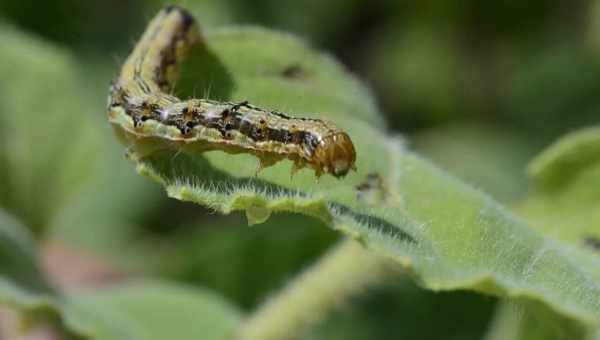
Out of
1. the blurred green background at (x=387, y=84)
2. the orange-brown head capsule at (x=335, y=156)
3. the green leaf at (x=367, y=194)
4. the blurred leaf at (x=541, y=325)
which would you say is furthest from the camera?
the blurred green background at (x=387, y=84)

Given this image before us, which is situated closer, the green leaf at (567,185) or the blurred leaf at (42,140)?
the green leaf at (567,185)

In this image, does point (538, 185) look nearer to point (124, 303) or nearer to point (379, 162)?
point (379, 162)

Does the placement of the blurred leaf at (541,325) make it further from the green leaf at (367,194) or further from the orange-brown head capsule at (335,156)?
the orange-brown head capsule at (335,156)

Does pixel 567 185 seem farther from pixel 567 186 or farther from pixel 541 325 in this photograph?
pixel 541 325

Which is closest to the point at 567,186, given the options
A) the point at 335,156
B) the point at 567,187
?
the point at 567,187

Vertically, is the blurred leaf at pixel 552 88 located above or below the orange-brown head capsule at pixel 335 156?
above

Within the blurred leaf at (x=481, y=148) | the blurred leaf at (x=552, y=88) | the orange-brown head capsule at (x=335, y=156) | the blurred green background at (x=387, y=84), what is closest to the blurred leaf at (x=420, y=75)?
the blurred green background at (x=387, y=84)

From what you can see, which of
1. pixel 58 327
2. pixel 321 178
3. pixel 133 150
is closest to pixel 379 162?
pixel 321 178
